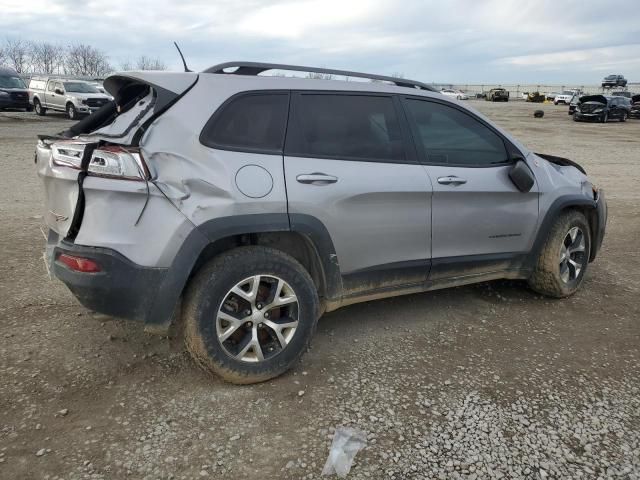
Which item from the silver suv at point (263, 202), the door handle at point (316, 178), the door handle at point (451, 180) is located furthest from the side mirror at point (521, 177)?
the door handle at point (316, 178)

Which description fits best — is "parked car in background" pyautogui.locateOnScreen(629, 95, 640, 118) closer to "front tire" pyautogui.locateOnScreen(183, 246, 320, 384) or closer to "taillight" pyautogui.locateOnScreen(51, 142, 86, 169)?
"front tire" pyautogui.locateOnScreen(183, 246, 320, 384)

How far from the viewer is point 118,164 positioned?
2664 mm

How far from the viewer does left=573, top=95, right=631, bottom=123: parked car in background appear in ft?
99.0

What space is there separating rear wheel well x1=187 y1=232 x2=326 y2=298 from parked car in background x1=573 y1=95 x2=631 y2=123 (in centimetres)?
3187

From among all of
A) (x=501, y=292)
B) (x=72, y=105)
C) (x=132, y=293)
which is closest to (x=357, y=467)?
(x=132, y=293)

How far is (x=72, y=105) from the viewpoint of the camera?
74.2ft

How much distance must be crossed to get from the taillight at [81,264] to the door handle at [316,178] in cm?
118

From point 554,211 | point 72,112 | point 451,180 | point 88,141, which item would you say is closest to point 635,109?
point 72,112

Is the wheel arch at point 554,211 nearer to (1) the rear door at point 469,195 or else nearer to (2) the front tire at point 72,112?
(1) the rear door at point 469,195

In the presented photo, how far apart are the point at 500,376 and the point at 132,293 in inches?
85.9

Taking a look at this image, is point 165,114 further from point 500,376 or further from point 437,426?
point 500,376

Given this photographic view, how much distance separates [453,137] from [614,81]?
68924 mm

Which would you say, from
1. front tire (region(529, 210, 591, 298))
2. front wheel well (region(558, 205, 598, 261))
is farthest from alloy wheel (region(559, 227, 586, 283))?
front wheel well (region(558, 205, 598, 261))

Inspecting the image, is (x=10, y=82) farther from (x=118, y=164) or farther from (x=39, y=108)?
(x=118, y=164)
